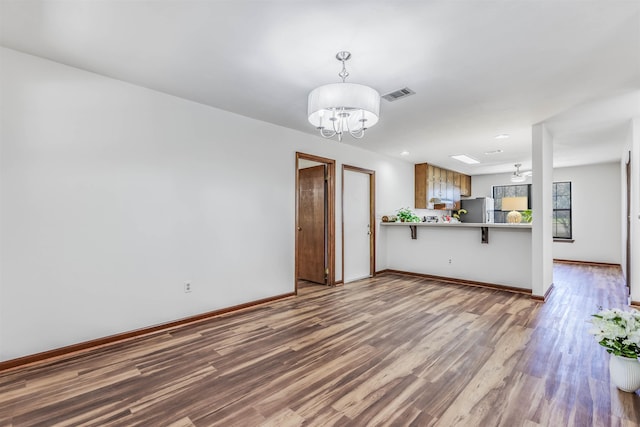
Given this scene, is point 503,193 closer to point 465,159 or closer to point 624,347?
point 465,159

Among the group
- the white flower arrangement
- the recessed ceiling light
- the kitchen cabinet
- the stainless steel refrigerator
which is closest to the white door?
the kitchen cabinet

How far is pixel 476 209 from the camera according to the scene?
7.83 metres

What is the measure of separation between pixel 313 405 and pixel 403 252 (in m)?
4.62

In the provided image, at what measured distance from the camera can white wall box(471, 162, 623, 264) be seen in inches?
278

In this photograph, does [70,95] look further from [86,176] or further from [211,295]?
[211,295]

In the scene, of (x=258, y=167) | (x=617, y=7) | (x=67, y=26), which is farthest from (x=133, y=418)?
(x=617, y=7)

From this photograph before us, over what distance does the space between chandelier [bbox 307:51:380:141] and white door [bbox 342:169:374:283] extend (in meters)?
2.78

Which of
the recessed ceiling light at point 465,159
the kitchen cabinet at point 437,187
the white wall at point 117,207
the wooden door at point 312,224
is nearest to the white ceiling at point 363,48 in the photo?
the white wall at point 117,207

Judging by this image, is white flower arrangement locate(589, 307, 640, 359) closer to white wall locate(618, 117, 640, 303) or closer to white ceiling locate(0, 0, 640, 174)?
white ceiling locate(0, 0, 640, 174)

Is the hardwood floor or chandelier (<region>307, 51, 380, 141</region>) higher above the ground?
chandelier (<region>307, 51, 380, 141</region>)

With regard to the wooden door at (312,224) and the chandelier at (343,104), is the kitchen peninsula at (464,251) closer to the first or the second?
the wooden door at (312,224)

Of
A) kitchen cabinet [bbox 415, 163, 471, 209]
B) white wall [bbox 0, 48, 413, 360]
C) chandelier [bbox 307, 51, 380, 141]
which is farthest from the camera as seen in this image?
kitchen cabinet [bbox 415, 163, 471, 209]

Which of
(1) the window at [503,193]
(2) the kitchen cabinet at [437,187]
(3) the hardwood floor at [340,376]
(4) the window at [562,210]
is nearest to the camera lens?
(3) the hardwood floor at [340,376]

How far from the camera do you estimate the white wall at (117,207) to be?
2.42m
